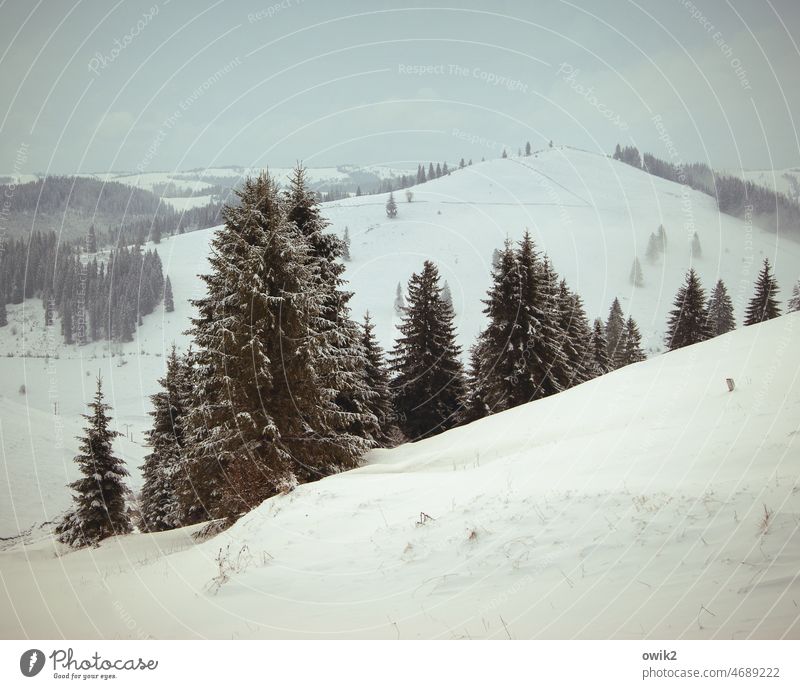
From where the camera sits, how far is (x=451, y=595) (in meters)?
5.00

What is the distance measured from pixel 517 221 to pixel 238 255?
13487cm

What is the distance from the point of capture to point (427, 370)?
96.5ft

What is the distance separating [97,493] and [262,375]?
1369cm

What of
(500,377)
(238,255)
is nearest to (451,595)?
(238,255)

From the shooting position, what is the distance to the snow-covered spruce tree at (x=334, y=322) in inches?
633

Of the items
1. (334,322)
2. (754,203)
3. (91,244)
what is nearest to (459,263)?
(334,322)

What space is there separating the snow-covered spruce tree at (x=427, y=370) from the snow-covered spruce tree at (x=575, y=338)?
7181mm

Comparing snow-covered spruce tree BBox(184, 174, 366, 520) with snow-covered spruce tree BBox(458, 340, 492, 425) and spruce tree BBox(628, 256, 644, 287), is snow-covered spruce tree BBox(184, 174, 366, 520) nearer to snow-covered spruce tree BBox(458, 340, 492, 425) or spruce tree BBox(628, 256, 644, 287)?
snow-covered spruce tree BBox(458, 340, 492, 425)

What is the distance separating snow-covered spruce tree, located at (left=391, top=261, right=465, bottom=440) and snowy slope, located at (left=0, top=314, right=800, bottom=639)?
18742 mm

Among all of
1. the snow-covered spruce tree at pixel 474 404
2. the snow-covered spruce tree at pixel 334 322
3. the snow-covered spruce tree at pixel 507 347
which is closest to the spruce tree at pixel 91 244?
the snow-covered spruce tree at pixel 474 404

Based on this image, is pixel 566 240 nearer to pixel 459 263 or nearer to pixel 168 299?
pixel 459 263

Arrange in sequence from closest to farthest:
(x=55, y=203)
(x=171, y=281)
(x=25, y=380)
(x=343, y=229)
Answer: (x=25, y=380)
(x=171, y=281)
(x=343, y=229)
(x=55, y=203)

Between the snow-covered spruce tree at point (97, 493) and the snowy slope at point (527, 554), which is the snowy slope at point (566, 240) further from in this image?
the snowy slope at point (527, 554)
